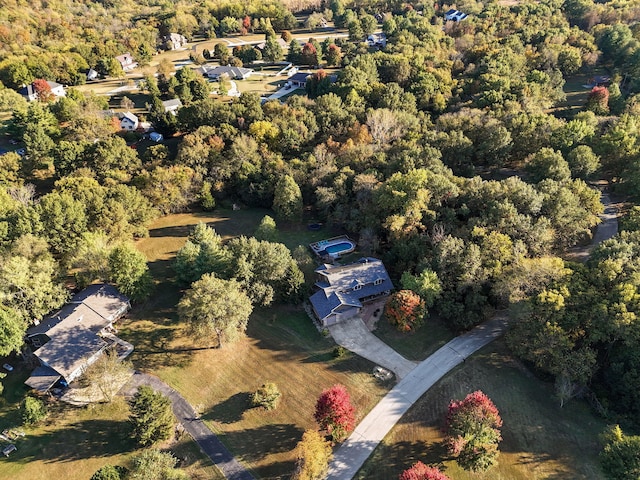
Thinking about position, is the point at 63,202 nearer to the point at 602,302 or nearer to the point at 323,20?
the point at 602,302

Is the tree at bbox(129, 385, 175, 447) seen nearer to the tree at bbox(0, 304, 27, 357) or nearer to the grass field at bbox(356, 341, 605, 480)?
the tree at bbox(0, 304, 27, 357)

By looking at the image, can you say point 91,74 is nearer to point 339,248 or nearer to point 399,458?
point 339,248

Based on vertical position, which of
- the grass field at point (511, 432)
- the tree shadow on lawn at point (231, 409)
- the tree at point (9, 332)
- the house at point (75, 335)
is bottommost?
the grass field at point (511, 432)

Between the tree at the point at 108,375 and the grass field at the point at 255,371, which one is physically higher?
the tree at the point at 108,375

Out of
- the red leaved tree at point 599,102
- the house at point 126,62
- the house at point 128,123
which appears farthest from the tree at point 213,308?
the house at point 126,62

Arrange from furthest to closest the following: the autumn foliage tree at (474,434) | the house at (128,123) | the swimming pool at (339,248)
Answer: the house at (128,123), the swimming pool at (339,248), the autumn foliage tree at (474,434)

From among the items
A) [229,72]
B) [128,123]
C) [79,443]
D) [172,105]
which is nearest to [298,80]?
[229,72]

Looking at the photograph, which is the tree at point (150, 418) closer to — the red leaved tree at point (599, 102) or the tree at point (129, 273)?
the tree at point (129, 273)
